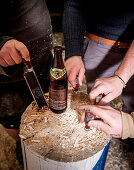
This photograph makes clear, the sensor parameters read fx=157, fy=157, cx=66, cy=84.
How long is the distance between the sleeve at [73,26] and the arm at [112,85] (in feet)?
1.58

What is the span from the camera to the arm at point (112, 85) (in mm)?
1091

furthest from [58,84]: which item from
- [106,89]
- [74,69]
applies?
[106,89]

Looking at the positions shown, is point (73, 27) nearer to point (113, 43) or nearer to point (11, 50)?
point (113, 43)

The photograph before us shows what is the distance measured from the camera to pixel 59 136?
3.78 ft

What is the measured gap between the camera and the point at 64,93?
1171 mm

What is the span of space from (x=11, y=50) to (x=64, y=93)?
0.50 meters

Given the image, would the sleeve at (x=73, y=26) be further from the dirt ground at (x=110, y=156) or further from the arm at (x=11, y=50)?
the dirt ground at (x=110, y=156)

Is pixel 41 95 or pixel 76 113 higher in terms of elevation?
pixel 41 95

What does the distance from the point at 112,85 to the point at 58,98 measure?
0.40m

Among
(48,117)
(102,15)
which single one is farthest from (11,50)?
(102,15)

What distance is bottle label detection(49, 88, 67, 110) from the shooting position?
45.4 inches

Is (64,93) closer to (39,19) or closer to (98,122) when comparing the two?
(98,122)

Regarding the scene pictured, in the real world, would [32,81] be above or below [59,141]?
above

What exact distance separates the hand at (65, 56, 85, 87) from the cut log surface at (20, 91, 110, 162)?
0.90 ft
